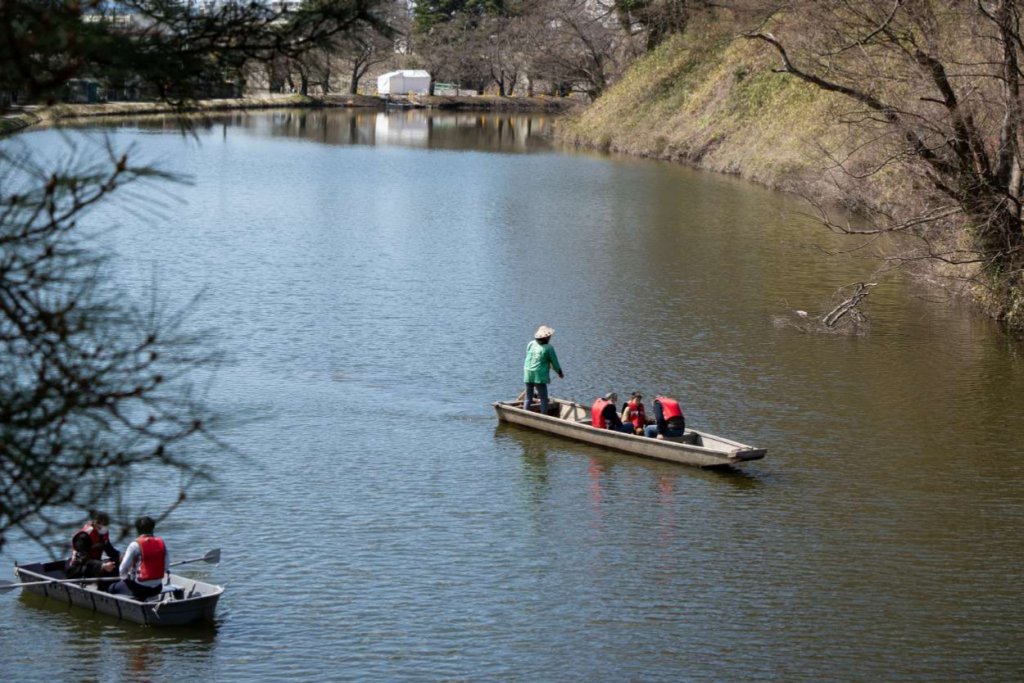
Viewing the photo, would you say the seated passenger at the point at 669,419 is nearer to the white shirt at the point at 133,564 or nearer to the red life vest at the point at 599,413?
the red life vest at the point at 599,413

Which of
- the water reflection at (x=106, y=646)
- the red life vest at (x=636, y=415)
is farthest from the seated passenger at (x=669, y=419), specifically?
the water reflection at (x=106, y=646)

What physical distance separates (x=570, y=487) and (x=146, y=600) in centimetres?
685

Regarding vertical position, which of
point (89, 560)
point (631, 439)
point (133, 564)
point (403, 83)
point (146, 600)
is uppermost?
point (403, 83)

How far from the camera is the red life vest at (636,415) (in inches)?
811

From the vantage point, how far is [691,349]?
27000 mm

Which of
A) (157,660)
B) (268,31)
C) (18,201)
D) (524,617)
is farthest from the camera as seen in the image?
(524,617)

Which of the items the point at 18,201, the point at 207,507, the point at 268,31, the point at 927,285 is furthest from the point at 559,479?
the point at 927,285

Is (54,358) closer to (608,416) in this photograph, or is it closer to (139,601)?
(139,601)

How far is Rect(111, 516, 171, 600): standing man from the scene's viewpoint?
14.3m

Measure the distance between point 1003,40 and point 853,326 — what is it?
261 inches

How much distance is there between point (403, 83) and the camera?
12138 cm

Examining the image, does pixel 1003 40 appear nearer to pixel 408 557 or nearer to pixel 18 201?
pixel 408 557

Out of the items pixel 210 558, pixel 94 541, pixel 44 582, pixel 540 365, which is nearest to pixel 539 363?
pixel 540 365

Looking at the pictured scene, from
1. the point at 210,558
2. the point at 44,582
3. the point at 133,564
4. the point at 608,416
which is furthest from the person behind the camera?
the point at 608,416
